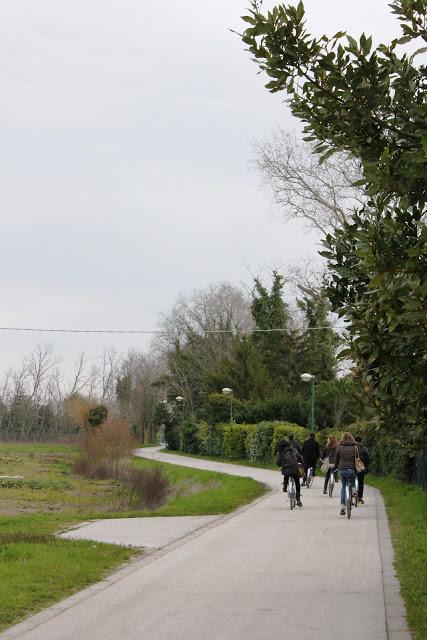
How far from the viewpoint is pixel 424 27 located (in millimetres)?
7973

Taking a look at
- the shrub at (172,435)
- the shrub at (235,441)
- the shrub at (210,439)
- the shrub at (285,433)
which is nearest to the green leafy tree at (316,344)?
the shrub at (235,441)

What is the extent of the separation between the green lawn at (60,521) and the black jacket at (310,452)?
5.22 feet

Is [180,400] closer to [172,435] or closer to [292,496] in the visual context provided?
[172,435]

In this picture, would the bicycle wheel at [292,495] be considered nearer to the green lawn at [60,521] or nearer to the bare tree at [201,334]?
the green lawn at [60,521]

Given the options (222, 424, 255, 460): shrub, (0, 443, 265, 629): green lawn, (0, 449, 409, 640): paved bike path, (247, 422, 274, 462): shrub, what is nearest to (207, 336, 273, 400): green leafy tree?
(222, 424, 255, 460): shrub

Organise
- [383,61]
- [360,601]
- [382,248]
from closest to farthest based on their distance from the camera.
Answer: [382,248], [383,61], [360,601]

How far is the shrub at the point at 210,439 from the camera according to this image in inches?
2389

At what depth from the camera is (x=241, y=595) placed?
10.8 m

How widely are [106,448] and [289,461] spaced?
28191 millimetres

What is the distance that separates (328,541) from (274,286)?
45.6 m

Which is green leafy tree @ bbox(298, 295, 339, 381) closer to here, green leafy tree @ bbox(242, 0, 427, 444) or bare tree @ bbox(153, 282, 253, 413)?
bare tree @ bbox(153, 282, 253, 413)

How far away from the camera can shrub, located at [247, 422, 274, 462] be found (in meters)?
48.1

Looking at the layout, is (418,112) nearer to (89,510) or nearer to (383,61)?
(383,61)

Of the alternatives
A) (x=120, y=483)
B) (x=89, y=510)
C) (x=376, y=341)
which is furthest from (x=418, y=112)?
(x=120, y=483)
